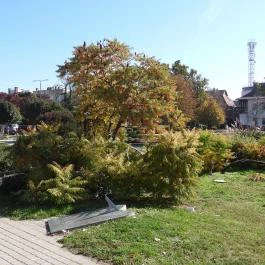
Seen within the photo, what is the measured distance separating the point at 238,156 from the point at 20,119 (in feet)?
149

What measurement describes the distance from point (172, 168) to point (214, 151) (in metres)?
7.51

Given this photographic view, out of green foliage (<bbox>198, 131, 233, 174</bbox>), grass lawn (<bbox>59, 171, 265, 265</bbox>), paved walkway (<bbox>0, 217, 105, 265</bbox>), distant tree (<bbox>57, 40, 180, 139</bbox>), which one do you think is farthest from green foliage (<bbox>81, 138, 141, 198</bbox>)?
green foliage (<bbox>198, 131, 233, 174</bbox>)

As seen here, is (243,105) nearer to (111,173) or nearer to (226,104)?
(226,104)

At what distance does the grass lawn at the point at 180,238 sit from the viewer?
6738 millimetres

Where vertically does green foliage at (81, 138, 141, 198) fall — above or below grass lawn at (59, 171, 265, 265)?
above

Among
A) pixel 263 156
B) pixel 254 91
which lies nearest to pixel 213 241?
pixel 263 156

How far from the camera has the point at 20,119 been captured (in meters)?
61.1

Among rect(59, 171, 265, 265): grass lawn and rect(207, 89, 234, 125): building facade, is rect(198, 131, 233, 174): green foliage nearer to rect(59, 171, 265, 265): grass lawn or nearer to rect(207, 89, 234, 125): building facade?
rect(59, 171, 265, 265): grass lawn

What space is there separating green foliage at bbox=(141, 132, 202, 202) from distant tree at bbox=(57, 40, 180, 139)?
11.4 feet

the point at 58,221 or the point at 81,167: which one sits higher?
the point at 81,167

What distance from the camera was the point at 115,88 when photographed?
46.5 feet

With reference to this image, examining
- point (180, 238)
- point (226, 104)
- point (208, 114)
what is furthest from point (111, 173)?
point (226, 104)

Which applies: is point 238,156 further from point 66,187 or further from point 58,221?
point 58,221

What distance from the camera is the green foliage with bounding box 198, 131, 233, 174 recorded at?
17.0 m
